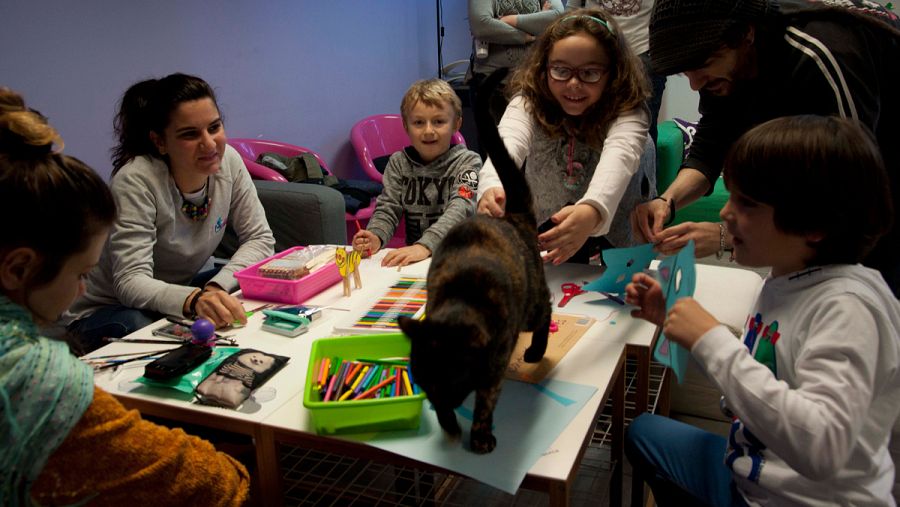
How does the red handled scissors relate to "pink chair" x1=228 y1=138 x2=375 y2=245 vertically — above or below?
above

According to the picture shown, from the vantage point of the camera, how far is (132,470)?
0.85m

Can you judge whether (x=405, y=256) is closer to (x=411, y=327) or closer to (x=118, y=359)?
(x=118, y=359)

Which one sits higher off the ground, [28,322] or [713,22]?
[713,22]

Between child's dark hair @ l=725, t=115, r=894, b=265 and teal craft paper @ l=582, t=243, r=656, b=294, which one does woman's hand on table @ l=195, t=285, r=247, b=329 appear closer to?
teal craft paper @ l=582, t=243, r=656, b=294

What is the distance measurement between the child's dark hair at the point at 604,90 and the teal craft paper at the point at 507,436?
871 millimetres

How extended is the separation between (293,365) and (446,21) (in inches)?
177

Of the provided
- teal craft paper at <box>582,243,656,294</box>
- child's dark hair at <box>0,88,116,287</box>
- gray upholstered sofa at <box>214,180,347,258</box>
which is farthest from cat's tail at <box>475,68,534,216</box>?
gray upholstered sofa at <box>214,180,347,258</box>

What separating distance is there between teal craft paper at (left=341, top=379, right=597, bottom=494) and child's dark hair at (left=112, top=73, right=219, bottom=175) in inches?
45.9

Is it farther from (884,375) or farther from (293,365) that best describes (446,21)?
(884,375)

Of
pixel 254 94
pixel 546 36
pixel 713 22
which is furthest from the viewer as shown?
pixel 254 94

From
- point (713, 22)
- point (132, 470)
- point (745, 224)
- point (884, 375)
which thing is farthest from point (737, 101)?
point (132, 470)

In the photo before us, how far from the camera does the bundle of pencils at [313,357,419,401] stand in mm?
1031

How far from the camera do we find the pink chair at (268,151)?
2975 mm

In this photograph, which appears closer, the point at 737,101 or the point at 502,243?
the point at 502,243
